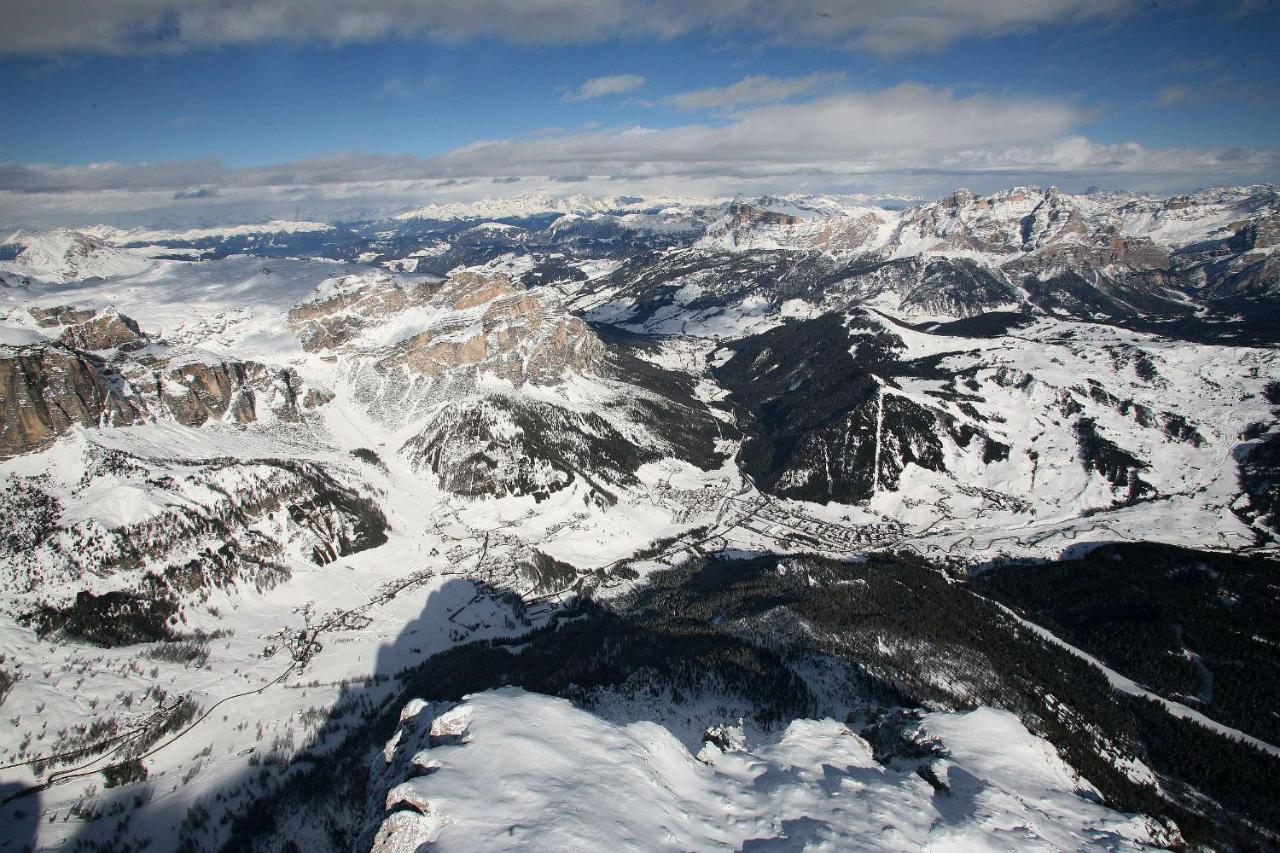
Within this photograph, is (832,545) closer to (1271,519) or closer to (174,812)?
(1271,519)

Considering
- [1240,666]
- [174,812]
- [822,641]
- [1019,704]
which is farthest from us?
[1240,666]

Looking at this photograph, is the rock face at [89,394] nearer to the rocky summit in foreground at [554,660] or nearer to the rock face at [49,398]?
the rock face at [49,398]

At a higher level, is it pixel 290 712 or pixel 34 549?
pixel 34 549

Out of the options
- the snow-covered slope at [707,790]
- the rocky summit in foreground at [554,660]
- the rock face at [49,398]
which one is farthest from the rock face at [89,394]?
the snow-covered slope at [707,790]

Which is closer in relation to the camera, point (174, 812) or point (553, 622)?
point (174, 812)

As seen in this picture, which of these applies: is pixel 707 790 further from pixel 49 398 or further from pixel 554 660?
pixel 49 398

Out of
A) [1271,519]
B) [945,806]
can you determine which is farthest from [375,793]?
[1271,519]

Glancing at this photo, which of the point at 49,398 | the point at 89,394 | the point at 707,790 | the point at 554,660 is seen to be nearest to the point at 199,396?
the point at 89,394

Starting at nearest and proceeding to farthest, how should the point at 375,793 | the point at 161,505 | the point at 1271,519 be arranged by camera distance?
1. the point at 375,793
2. the point at 161,505
3. the point at 1271,519
